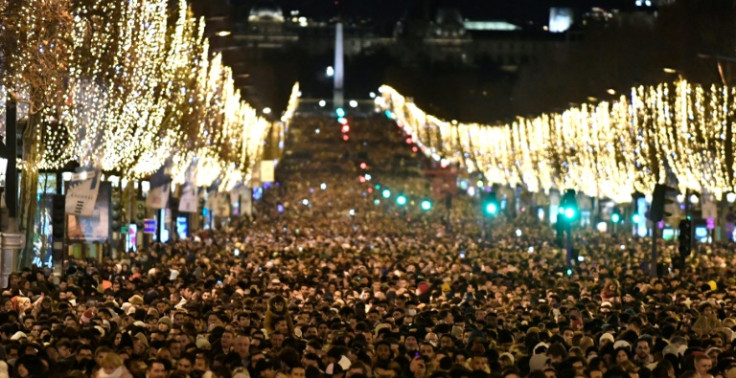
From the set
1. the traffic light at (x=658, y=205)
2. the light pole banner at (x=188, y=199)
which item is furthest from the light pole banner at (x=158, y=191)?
the traffic light at (x=658, y=205)

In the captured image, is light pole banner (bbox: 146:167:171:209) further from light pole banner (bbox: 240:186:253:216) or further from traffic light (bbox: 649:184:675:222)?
light pole banner (bbox: 240:186:253:216)

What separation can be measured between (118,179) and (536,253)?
11.6m

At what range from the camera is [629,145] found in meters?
67.1

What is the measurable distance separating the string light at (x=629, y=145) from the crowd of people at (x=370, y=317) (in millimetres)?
7709

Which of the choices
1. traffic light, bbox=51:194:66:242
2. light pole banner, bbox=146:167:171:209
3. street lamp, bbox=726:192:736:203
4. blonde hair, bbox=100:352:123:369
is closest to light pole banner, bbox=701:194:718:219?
street lamp, bbox=726:192:736:203

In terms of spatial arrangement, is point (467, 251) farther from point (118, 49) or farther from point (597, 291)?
point (597, 291)

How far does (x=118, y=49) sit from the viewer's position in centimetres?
3894

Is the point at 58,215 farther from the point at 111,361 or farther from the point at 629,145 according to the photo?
the point at 629,145

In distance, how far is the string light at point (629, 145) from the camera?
56.3 meters

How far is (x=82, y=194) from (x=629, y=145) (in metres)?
31.3

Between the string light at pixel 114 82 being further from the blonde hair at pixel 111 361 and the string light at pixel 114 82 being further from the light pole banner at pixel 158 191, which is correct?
the blonde hair at pixel 111 361

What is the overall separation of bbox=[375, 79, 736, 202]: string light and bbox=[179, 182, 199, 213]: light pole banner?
14816 millimetres

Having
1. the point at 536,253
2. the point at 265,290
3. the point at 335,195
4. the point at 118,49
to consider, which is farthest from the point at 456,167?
the point at 265,290

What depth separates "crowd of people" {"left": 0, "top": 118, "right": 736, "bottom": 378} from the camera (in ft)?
54.8
